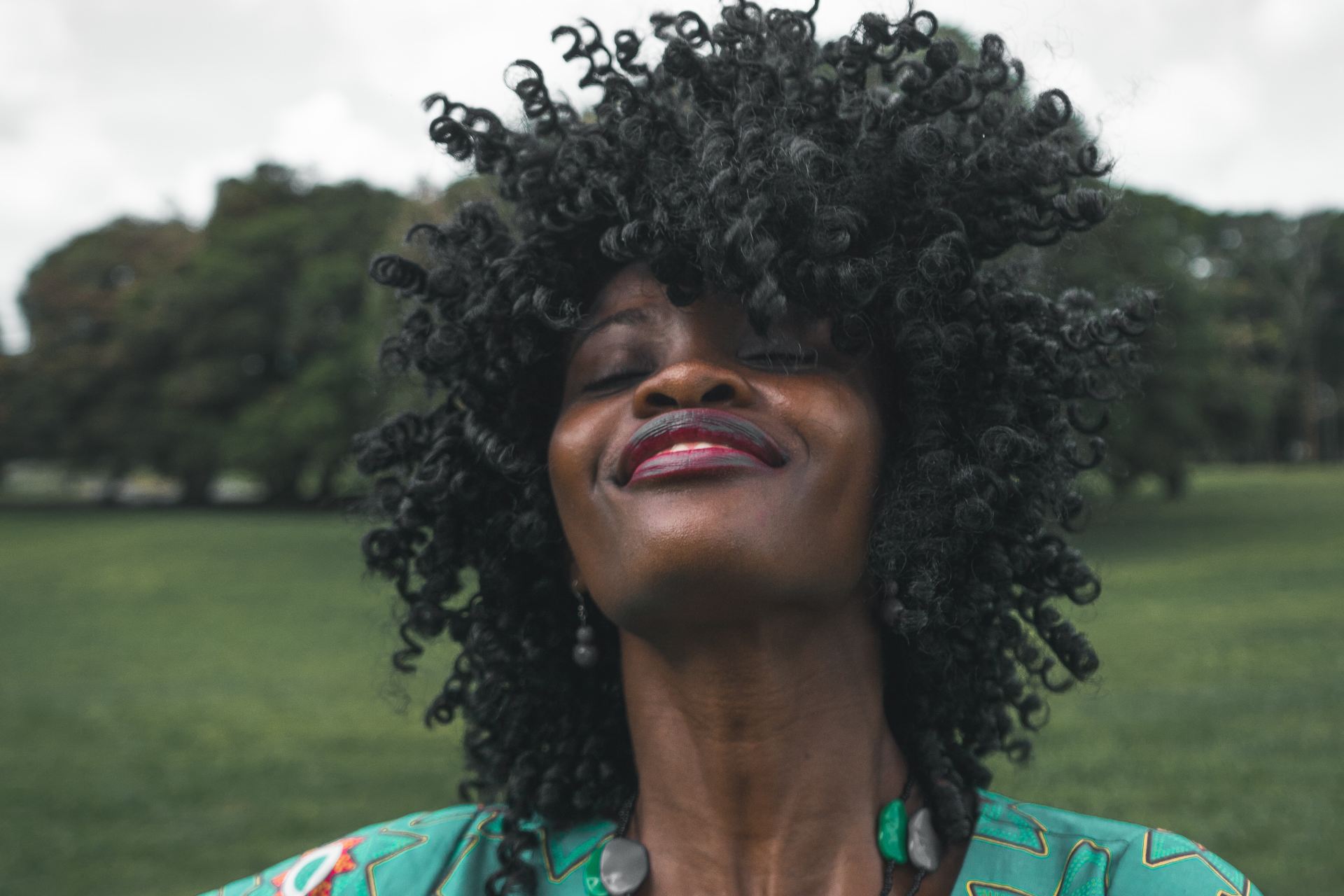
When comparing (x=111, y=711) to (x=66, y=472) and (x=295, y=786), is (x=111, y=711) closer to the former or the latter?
(x=295, y=786)

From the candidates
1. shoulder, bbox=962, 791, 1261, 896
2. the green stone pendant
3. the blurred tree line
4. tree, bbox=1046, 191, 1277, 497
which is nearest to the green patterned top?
shoulder, bbox=962, 791, 1261, 896

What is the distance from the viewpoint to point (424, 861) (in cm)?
229

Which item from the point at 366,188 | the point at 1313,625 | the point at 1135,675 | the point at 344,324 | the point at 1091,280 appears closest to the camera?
the point at 1135,675

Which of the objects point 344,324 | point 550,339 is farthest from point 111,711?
point 344,324

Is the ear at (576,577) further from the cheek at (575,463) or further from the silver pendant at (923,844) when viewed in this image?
the silver pendant at (923,844)

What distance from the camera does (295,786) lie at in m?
8.05

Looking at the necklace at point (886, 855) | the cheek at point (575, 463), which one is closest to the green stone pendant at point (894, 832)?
the necklace at point (886, 855)

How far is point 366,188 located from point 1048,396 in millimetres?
39090

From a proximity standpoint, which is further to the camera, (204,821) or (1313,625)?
(1313,625)

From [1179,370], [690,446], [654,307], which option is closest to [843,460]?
[690,446]

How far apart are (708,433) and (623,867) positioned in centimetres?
83

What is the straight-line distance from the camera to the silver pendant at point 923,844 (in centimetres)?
214

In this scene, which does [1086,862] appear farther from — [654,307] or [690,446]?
[654,307]

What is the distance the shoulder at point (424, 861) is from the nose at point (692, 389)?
2.88 feet
